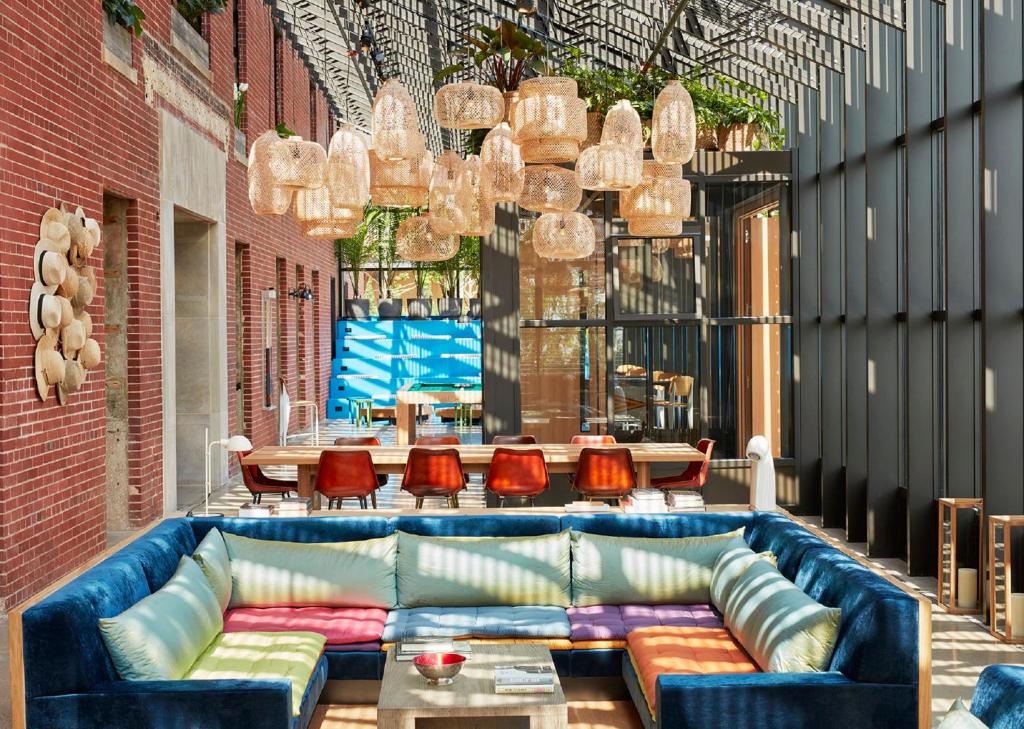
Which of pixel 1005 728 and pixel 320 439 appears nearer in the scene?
pixel 1005 728

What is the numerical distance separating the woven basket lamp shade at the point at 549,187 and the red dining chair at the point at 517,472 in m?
2.05

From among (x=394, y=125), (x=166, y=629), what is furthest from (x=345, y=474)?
(x=166, y=629)

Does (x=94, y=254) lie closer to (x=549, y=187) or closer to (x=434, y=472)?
(x=434, y=472)

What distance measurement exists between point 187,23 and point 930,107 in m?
6.92

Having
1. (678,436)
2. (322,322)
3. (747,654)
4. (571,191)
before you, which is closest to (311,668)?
(747,654)

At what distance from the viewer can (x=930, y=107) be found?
7508 mm

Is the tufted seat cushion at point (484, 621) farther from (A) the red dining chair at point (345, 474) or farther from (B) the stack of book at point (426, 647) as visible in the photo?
(A) the red dining chair at point (345, 474)

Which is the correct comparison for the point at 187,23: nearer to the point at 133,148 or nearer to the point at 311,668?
the point at 133,148

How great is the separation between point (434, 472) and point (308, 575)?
282cm

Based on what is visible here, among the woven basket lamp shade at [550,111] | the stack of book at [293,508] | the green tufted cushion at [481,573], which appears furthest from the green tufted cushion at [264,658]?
the woven basket lamp shade at [550,111]

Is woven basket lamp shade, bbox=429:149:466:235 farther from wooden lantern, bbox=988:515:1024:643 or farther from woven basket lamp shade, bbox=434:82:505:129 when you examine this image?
wooden lantern, bbox=988:515:1024:643

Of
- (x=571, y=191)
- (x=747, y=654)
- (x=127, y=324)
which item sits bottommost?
(x=747, y=654)

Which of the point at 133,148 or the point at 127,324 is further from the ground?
the point at 133,148

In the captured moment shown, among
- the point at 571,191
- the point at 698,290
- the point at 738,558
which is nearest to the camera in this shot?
the point at 738,558
